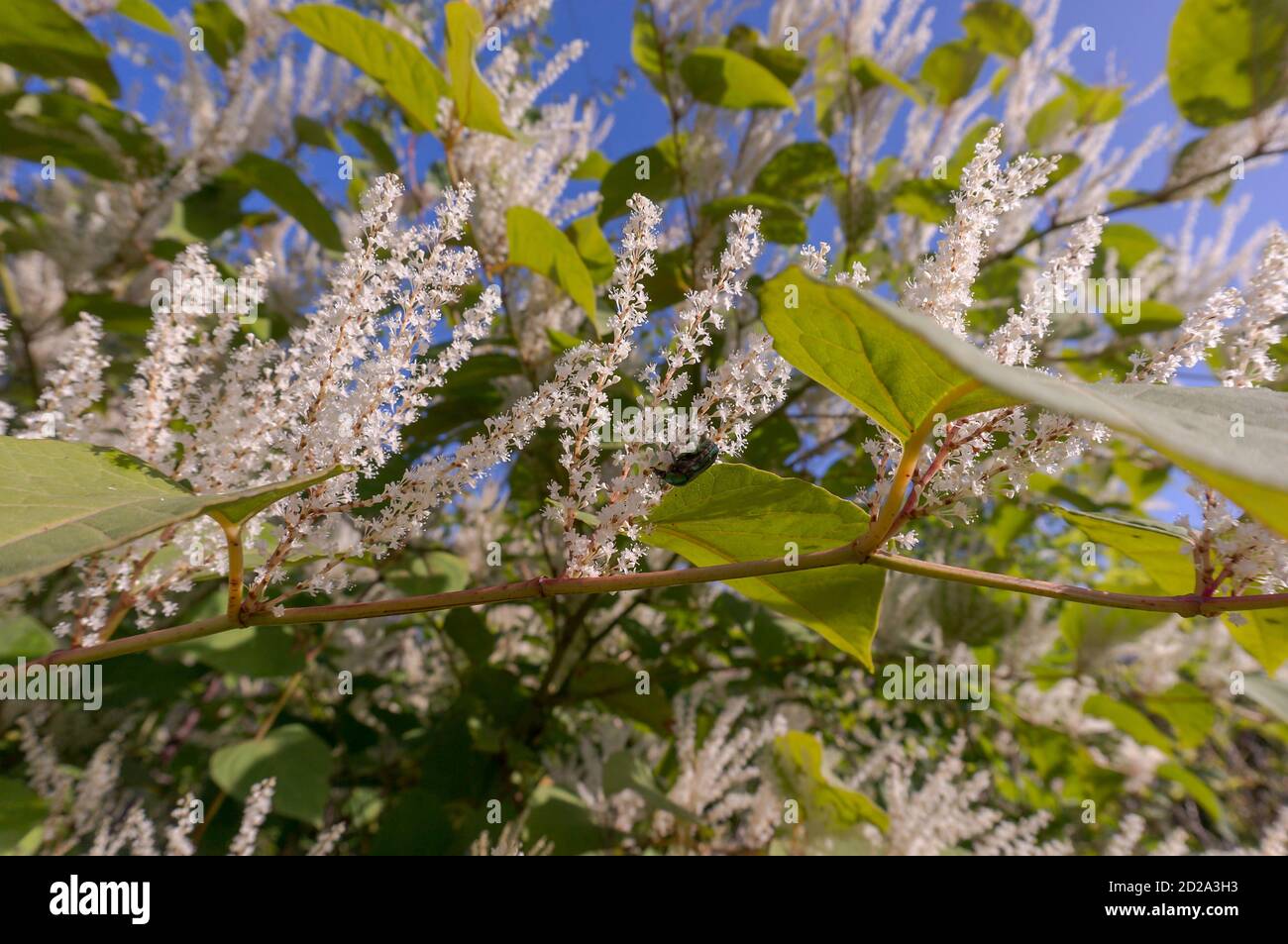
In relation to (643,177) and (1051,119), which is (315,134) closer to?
(643,177)

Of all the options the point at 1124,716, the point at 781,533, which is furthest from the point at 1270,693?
the point at 781,533

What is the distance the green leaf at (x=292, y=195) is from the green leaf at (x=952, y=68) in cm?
153

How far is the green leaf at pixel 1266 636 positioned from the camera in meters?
0.69

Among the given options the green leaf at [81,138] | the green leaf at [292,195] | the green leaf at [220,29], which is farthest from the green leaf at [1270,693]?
the green leaf at [220,29]

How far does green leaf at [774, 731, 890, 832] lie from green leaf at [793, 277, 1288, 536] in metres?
1.09

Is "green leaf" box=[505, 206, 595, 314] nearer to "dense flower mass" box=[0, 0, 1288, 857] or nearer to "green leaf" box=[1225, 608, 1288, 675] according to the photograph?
"dense flower mass" box=[0, 0, 1288, 857]

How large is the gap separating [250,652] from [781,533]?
1.31 m

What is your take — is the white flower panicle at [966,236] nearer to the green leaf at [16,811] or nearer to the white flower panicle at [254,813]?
the white flower panicle at [254,813]

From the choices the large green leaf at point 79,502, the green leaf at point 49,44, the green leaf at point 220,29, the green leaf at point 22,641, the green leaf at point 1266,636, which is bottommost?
the green leaf at point 22,641

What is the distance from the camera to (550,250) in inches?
44.8

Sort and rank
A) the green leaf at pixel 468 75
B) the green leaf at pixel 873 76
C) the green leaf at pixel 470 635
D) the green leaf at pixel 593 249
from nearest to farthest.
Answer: the green leaf at pixel 468 75 → the green leaf at pixel 593 249 → the green leaf at pixel 873 76 → the green leaf at pixel 470 635

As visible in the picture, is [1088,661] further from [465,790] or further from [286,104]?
[286,104]

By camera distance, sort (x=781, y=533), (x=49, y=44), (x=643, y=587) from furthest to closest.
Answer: (x=49, y=44), (x=781, y=533), (x=643, y=587)

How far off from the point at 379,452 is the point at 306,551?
128mm
